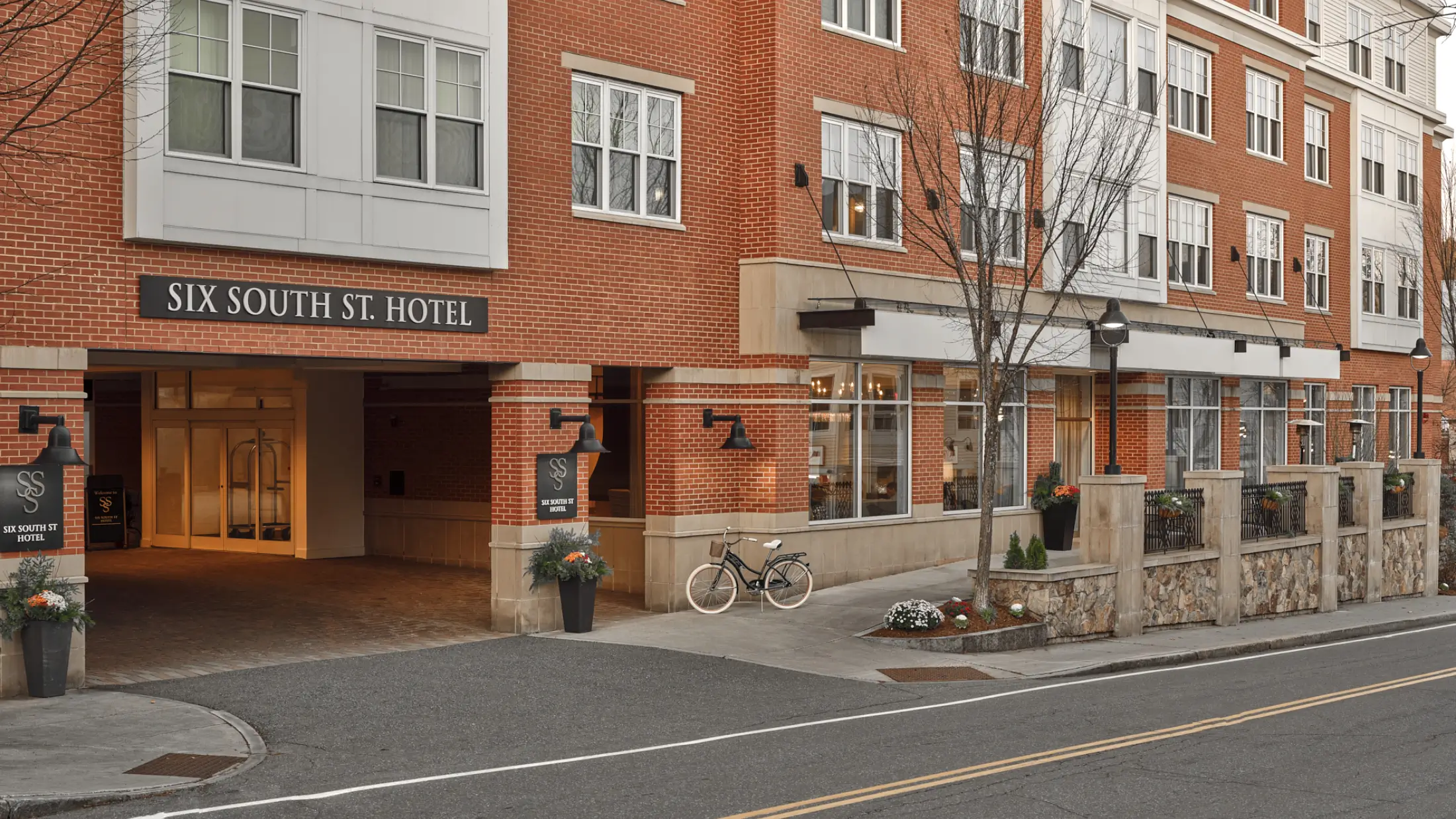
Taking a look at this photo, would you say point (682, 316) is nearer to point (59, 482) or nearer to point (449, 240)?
point (449, 240)

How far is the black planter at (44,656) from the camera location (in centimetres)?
1321

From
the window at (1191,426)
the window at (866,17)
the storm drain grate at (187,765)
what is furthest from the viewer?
the window at (1191,426)

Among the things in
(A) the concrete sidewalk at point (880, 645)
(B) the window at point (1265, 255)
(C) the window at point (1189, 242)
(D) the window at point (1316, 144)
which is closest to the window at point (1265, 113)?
(D) the window at point (1316, 144)

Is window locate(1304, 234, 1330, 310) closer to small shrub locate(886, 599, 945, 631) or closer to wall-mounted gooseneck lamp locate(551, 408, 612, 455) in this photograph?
small shrub locate(886, 599, 945, 631)

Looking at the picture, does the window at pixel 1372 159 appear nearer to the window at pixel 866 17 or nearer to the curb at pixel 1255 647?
the curb at pixel 1255 647

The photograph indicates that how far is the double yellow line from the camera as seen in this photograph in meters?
9.53

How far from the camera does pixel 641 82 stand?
19.7m

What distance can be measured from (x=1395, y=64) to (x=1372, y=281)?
6553 millimetres

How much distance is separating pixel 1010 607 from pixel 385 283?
9132 mm

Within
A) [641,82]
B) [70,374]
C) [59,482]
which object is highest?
[641,82]

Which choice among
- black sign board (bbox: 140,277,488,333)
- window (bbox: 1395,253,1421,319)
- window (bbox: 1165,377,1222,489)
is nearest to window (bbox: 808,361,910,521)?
black sign board (bbox: 140,277,488,333)

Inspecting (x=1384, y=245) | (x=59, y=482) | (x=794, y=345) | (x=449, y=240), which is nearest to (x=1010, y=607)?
(x=794, y=345)

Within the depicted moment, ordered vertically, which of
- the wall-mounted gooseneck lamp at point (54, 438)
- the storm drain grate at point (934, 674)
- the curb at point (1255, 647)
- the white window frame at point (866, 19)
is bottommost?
the curb at point (1255, 647)

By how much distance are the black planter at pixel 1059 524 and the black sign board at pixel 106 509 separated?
17.4 meters
